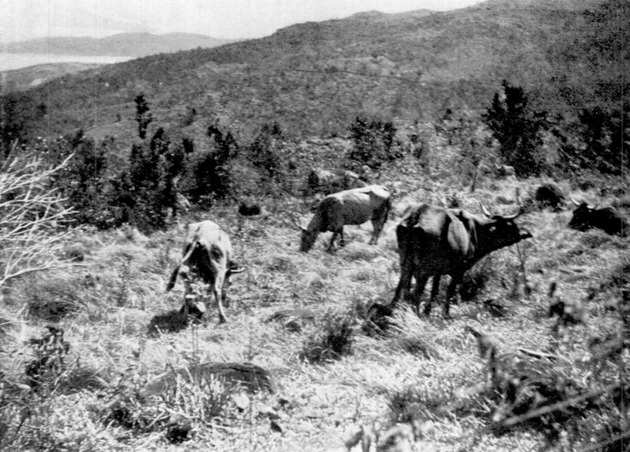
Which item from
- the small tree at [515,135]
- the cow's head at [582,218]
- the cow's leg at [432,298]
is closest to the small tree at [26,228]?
the cow's leg at [432,298]

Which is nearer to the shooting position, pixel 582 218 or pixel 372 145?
pixel 582 218

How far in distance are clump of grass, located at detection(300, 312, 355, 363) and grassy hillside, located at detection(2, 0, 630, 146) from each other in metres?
18.3

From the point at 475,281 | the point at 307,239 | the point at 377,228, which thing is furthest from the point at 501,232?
the point at 377,228

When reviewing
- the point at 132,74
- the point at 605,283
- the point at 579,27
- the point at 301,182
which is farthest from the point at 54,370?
the point at 579,27

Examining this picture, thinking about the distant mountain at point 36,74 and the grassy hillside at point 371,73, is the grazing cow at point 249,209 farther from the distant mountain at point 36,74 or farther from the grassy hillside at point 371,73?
the distant mountain at point 36,74

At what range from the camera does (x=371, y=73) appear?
110 ft

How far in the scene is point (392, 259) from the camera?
1053cm

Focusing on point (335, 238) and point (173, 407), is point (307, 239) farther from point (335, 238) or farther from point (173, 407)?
point (173, 407)

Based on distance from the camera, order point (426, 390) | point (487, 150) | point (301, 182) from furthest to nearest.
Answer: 1. point (487, 150)
2. point (301, 182)
3. point (426, 390)

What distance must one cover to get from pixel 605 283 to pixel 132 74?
1520 inches

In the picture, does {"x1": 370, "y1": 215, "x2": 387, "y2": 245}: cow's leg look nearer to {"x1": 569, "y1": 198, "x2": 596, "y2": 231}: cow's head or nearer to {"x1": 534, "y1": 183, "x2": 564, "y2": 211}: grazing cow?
{"x1": 569, "y1": 198, "x2": 596, "y2": 231}: cow's head

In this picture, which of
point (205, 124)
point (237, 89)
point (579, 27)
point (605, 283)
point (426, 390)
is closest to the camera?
point (426, 390)

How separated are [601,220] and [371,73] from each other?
24368 mm

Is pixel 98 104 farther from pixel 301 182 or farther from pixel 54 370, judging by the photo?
pixel 54 370
